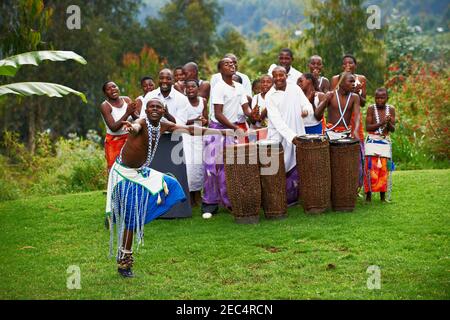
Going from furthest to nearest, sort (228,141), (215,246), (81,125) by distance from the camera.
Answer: (81,125) < (228,141) < (215,246)

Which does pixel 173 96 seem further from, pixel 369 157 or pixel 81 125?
pixel 81 125

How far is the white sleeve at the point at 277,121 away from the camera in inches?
361

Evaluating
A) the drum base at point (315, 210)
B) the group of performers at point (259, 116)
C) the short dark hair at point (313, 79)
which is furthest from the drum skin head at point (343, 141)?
the short dark hair at point (313, 79)

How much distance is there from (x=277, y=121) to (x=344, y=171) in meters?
0.99

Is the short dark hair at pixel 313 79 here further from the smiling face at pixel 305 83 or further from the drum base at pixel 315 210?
the drum base at pixel 315 210

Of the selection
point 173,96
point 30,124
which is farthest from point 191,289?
point 30,124

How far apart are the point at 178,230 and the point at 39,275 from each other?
1.97 m

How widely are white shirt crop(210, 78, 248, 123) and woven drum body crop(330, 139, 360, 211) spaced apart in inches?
48.2

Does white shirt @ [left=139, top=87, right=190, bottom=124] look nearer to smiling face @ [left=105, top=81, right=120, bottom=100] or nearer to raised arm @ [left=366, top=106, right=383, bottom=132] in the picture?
smiling face @ [left=105, top=81, right=120, bottom=100]

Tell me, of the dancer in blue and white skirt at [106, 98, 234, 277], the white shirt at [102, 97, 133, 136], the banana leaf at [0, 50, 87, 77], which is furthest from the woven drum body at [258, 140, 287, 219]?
the banana leaf at [0, 50, 87, 77]

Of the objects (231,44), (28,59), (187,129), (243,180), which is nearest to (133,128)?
(187,129)

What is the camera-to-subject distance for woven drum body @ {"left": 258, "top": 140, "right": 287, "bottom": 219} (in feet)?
29.3

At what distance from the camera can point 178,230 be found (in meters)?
8.99

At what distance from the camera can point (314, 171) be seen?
9.08 meters
